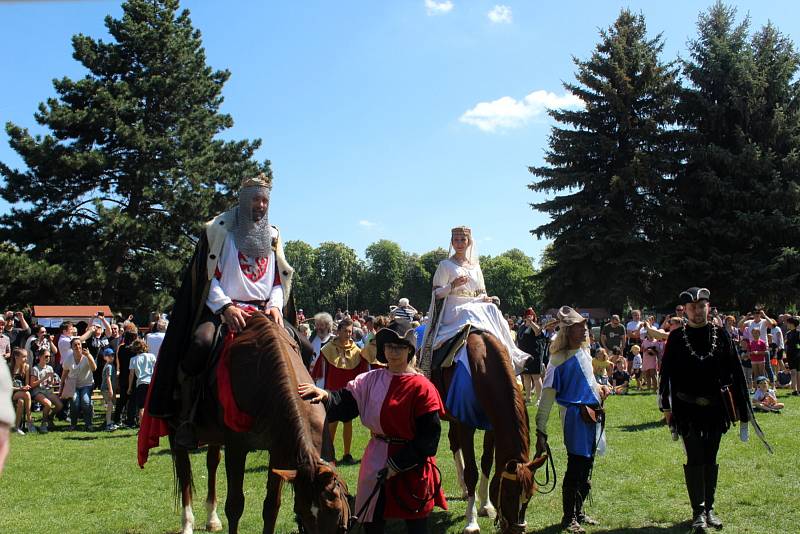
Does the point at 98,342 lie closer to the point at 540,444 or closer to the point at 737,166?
the point at 540,444

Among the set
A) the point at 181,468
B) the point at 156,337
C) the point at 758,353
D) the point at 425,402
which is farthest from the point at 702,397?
the point at 758,353

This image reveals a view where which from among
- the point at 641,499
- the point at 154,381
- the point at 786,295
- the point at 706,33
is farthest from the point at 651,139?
the point at 154,381

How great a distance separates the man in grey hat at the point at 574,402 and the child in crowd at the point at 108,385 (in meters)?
10.8

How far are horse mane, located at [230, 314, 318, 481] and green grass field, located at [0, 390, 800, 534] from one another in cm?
224

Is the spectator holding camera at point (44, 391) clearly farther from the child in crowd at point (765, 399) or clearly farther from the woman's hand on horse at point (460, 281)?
the child in crowd at point (765, 399)

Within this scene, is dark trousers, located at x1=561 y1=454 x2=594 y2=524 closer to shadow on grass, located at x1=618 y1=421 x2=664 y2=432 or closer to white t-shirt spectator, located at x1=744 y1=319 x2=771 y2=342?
shadow on grass, located at x1=618 y1=421 x2=664 y2=432

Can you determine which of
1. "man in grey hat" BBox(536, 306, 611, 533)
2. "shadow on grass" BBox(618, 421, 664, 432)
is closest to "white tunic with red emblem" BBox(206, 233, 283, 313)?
"man in grey hat" BBox(536, 306, 611, 533)

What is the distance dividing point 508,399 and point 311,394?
1.94 metres

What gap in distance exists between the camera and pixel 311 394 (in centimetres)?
474

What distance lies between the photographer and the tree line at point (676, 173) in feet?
109

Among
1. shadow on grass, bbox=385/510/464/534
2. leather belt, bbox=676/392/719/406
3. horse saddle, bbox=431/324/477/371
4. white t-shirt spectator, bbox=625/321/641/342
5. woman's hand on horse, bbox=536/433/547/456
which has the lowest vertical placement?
shadow on grass, bbox=385/510/464/534

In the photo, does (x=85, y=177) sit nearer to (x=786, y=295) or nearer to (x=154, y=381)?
(x=154, y=381)

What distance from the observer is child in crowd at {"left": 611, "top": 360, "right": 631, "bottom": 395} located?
1811 cm

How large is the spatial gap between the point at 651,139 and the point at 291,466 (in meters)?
34.4
